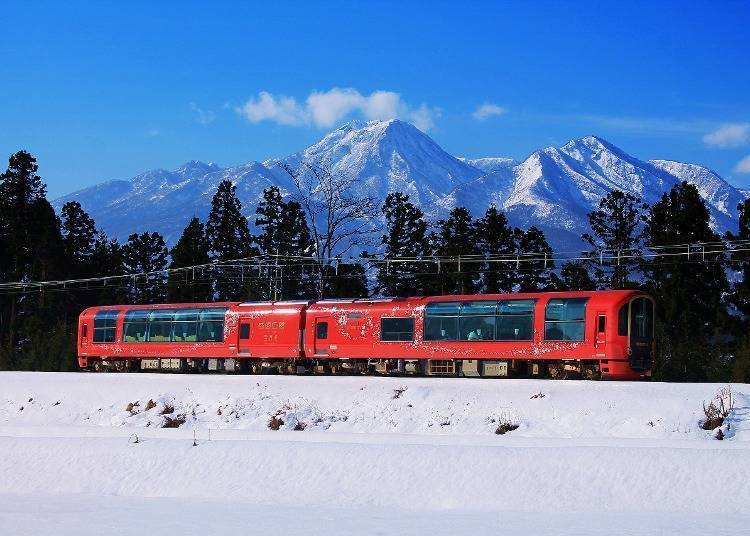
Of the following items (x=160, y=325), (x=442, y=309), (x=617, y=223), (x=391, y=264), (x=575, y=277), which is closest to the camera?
(x=442, y=309)

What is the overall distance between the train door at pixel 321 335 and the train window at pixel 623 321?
1240 cm

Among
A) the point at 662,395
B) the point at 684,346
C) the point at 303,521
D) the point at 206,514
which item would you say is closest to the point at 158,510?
the point at 206,514

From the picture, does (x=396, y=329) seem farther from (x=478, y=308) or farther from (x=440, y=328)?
(x=478, y=308)

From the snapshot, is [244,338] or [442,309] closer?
[442,309]

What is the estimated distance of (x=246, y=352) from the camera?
1704 inches

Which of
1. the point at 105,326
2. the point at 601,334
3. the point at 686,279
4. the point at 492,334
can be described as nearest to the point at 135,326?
the point at 105,326

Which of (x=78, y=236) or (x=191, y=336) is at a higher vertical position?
(x=78, y=236)

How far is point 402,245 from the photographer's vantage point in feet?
235

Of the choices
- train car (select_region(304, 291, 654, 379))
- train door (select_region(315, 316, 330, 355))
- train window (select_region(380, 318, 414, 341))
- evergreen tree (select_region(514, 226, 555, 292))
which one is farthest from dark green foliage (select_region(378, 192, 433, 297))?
train window (select_region(380, 318, 414, 341))

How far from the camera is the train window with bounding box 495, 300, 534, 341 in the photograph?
34.4 meters

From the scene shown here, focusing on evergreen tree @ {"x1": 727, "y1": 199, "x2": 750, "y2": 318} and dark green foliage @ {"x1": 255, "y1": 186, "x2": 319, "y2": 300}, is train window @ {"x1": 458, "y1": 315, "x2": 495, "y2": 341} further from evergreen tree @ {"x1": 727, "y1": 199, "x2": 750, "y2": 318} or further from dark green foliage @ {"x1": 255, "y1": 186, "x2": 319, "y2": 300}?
dark green foliage @ {"x1": 255, "y1": 186, "x2": 319, "y2": 300}

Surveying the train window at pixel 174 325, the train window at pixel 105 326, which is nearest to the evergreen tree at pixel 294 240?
the train window at pixel 105 326

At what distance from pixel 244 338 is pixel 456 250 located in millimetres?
24264

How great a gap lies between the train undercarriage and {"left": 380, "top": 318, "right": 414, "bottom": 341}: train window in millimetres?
870
